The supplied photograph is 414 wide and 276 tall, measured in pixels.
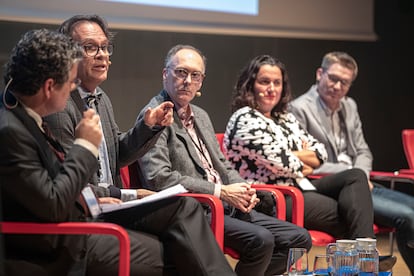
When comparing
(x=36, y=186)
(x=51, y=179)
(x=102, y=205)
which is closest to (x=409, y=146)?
(x=102, y=205)

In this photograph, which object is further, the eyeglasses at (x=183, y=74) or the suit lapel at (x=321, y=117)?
the suit lapel at (x=321, y=117)

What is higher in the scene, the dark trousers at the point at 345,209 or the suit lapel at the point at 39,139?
the suit lapel at the point at 39,139

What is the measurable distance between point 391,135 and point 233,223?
321cm

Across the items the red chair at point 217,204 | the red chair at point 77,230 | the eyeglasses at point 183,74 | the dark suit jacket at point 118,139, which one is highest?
the eyeglasses at point 183,74

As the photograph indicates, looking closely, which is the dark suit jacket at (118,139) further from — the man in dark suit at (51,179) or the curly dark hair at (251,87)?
the curly dark hair at (251,87)

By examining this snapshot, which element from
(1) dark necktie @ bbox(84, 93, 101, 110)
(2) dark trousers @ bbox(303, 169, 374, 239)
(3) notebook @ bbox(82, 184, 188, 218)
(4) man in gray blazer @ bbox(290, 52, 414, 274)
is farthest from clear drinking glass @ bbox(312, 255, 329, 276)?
(4) man in gray blazer @ bbox(290, 52, 414, 274)

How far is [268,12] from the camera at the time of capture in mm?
5582

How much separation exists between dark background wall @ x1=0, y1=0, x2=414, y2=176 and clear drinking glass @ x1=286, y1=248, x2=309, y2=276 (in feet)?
6.95

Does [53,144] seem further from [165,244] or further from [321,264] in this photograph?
[321,264]

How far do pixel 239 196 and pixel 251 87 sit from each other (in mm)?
886

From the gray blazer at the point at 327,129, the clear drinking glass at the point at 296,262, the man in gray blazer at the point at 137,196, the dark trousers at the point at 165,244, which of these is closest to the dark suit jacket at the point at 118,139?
the man in gray blazer at the point at 137,196

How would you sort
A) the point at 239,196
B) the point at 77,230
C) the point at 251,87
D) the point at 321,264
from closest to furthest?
1. the point at 77,230
2. the point at 321,264
3. the point at 239,196
4. the point at 251,87

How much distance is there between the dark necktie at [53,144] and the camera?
2693 mm

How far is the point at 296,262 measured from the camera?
9.67 ft
